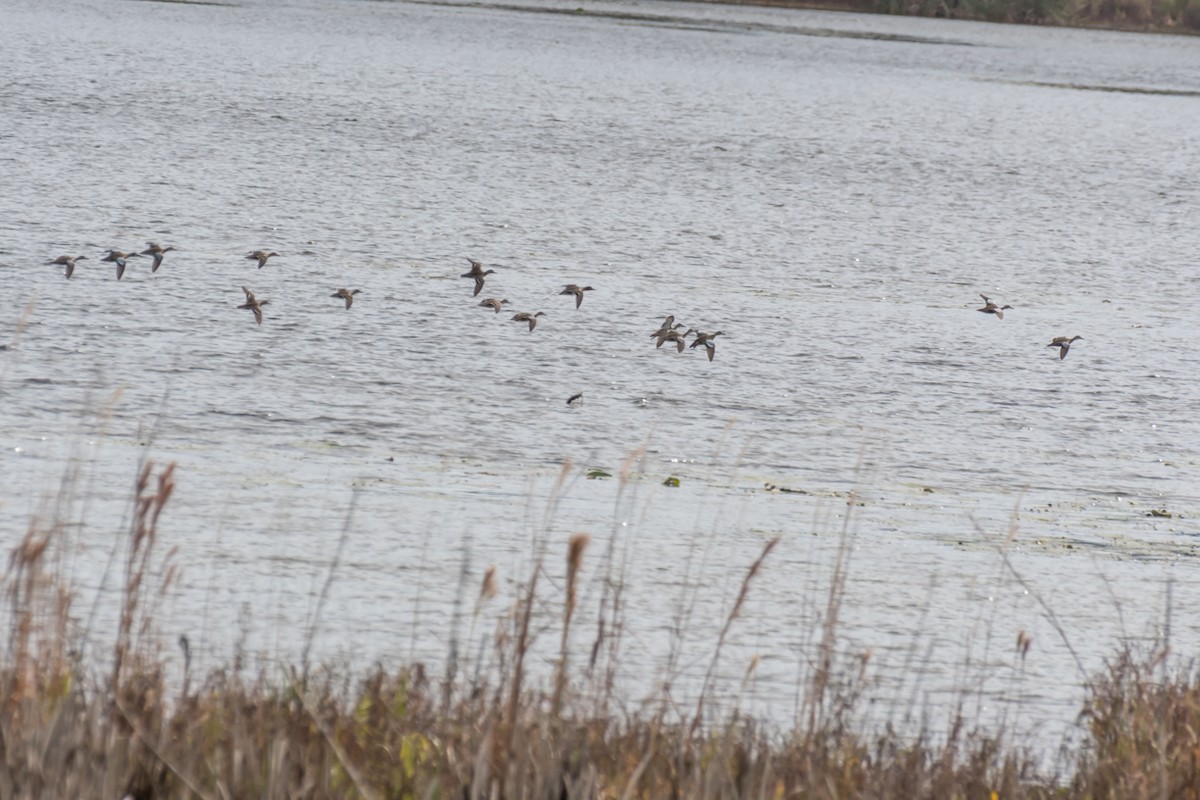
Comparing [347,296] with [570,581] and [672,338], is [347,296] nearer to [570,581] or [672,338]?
[672,338]

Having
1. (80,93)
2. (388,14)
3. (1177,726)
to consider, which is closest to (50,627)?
(1177,726)

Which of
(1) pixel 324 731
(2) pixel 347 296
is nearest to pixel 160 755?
(1) pixel 324 731

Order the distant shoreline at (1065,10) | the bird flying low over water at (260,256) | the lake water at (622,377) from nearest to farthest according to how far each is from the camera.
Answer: the lake water at (622,377) < the bird flying low over water at (260,256) < the distant shoreline at (1065,10)

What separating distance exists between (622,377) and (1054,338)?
281 cm

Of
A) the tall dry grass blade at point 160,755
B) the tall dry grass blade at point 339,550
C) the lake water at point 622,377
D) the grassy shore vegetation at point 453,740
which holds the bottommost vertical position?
the tall dry grass blade at point 160,755

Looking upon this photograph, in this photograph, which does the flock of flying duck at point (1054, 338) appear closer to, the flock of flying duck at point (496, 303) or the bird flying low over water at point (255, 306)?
the flock of flying duck at point (496, 303)

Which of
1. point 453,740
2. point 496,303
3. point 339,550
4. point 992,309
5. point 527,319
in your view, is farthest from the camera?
point 992,309

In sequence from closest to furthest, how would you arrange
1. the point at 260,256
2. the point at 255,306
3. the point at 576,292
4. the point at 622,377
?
the point at 622,377 → the point at 255,306 → the point at 576,292 → the point at 260,256

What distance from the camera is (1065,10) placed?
45.5 m

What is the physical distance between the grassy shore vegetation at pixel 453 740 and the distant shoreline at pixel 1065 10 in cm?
4270

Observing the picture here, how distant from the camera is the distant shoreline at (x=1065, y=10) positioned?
45156 millimetres

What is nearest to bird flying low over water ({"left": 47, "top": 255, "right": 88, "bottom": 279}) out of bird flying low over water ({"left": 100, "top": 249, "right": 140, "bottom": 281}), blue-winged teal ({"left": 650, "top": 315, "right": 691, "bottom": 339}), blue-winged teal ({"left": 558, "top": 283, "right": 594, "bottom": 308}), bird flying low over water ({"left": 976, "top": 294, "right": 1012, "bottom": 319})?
bird flying low over water ({"left": 100, "top": 249, "right": 140, "bottom": 281})

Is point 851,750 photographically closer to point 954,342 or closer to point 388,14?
point 954,342

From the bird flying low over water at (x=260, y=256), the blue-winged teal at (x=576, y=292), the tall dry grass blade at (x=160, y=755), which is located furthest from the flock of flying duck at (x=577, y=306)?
the tall dry grass blade at (x=160, y=755)
